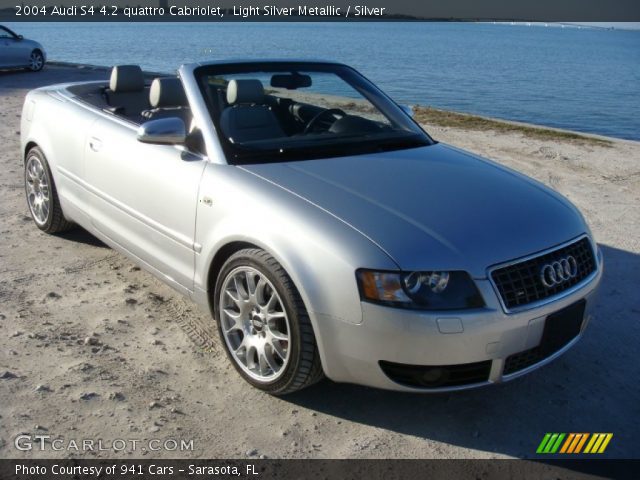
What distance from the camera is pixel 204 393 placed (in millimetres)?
3369

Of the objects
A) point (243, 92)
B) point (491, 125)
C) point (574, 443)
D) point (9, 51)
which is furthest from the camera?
point (9, 51)

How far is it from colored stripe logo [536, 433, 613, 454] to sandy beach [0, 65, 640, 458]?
0.04 meters

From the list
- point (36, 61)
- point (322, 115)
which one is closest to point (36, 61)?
point (36, 61)

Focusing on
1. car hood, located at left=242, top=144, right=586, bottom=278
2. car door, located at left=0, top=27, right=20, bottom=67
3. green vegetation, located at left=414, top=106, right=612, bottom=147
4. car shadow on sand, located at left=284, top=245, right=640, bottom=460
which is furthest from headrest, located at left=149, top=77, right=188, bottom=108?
car door, located at left=0, top=27, right=20, bottom=67

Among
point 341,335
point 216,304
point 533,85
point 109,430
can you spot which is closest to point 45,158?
point 216,304

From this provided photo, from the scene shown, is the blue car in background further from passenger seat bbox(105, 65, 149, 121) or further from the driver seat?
the driver seat

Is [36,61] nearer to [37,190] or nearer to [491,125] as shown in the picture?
[491,125]

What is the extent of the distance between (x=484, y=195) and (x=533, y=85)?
27.9m

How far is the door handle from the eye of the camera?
446 centimetres

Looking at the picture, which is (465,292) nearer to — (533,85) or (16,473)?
(16,473)

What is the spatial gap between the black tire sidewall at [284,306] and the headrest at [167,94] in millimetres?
1690

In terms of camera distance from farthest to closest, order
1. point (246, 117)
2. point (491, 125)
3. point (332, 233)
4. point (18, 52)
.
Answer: point (18, 52) < point (491, 125) < point (246, 117) < point (332, 233)

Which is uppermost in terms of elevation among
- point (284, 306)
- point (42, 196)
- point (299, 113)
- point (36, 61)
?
point (299, 113)

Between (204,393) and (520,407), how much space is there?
157cm
